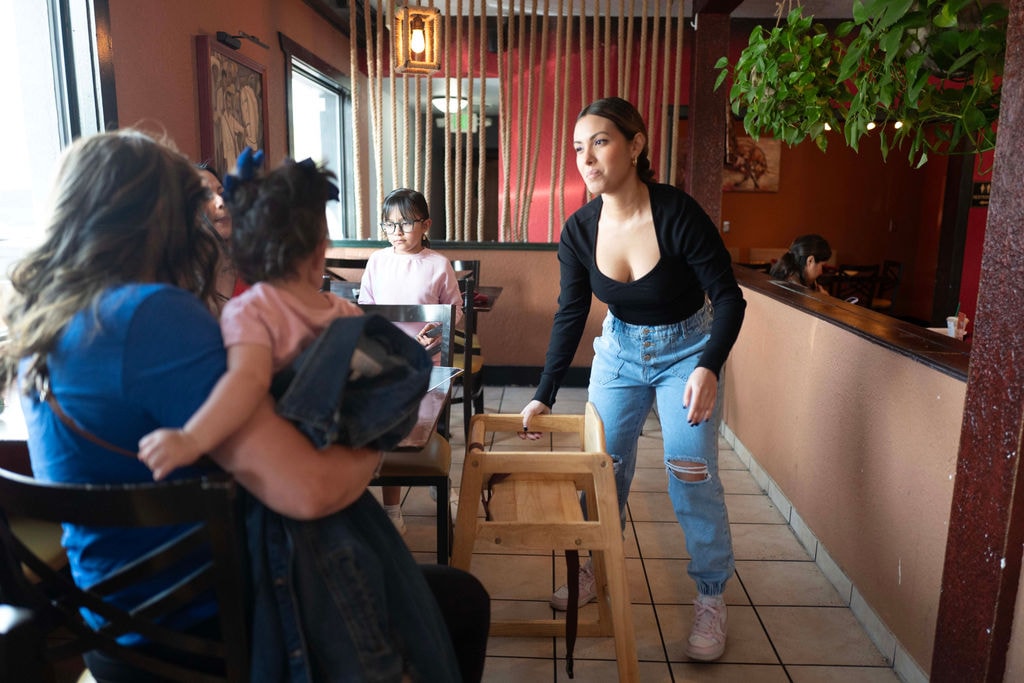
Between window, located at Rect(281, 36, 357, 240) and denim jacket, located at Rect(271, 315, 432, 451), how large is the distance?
4623mm

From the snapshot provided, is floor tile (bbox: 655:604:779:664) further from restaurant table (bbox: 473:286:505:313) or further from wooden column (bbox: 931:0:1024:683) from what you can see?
restaurant table (bbox: 473:286:505:313)

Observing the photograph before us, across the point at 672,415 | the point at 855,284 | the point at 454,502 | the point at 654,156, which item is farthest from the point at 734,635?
the point at 855,284

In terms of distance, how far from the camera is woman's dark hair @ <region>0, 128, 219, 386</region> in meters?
0.91

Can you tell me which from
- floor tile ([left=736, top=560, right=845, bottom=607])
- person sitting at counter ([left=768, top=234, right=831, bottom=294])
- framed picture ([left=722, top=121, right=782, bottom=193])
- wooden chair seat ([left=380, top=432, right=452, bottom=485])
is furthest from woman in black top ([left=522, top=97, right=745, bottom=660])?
framed picture ([left=722, top=121, right=782, bottom=193])

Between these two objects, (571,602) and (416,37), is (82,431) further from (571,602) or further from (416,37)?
(416,37)

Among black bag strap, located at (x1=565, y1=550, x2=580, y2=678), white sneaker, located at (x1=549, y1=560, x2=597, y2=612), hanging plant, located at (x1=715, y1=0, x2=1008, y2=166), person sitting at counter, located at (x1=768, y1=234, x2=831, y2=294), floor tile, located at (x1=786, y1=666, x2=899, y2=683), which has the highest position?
hanging plant, located at (x1=715, y1=0, x2=1008, y2=166)

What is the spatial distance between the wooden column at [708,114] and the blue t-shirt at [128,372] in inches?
147

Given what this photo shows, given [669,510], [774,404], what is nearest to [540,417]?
[669,510]

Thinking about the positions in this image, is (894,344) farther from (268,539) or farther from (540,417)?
(268,539)

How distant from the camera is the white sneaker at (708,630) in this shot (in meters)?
2.01

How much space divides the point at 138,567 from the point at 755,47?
1.93 metres

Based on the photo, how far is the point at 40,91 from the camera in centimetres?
278

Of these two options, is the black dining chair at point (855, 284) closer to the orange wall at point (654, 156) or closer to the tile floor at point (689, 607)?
the orange wall at point (654, 156)

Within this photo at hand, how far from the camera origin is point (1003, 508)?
1377mm
